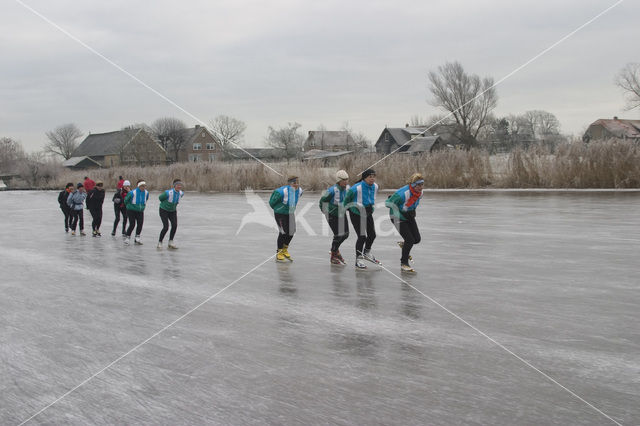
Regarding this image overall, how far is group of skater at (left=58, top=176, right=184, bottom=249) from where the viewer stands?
1342cm

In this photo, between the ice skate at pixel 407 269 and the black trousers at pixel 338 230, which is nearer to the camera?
the ice skate at pixel 407 269

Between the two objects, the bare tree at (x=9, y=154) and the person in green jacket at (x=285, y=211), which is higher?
the bare tree at (x=9, y=154)

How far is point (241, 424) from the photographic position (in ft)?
12.4

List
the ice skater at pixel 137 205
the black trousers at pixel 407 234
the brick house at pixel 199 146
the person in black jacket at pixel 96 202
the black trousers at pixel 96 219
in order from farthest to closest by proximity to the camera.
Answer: the brick house at pixel 199 146, the person in black jacket at pixel 96 202, the black trousers at pixel 96 219, the ice skater at pixel 137 205, the black trousers at pixel 407 234

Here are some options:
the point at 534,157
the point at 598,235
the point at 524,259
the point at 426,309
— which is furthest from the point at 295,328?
the point at 534,157

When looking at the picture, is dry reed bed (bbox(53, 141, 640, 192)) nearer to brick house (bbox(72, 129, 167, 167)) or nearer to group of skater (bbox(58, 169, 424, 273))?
group of skater (bbox(58, 169, 424, 273))

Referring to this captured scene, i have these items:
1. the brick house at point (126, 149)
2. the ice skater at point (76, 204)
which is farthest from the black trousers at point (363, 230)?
the brick house at point (126, 149)

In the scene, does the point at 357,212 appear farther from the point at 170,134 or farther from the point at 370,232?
the point at 170,134

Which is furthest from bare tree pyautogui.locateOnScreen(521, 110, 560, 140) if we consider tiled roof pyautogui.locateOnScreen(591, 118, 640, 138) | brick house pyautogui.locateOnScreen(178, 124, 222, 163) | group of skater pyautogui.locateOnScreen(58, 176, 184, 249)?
group of skater pyautogui.locateOnScreen(58, 176, 184, 249)

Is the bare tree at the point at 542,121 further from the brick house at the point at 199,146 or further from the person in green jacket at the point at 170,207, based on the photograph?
the person in green jacket at the point at 170,207

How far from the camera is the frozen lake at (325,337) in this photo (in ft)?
13.3

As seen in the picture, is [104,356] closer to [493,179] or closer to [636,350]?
[636,350]

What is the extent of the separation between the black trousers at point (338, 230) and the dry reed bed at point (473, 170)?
19.5m

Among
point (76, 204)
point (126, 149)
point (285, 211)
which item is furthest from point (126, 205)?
point (126, 149)
